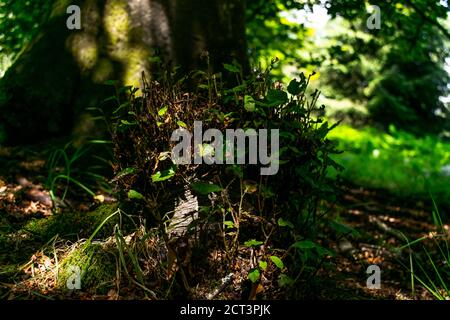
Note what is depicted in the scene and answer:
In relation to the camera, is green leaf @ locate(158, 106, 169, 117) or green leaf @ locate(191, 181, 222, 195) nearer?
green leaf @ locate(191, 181, 222, 195)

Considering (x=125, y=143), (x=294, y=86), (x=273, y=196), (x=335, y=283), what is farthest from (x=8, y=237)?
(x=335, y=283)

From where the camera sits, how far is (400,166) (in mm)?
8148

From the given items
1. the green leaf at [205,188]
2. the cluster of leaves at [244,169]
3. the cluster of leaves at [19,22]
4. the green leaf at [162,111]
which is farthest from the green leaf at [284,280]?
the cluster of leaves at [19,22]

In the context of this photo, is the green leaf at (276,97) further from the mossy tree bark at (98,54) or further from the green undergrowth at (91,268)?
the mossy tree bark at (98,54)

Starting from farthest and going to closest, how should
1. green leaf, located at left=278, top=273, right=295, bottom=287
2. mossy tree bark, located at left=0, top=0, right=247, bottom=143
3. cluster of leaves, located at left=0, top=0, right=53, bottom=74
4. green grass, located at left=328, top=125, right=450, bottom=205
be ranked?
green grass, located at left=328, top=125, right=450, bottom=205, cluster of leaves, located at left=0, top=0, right=53, bottom=74, mossy tree bark, located at left=0, top=0, right=247, bottom=143, green leaf, located at left=278, top=273, right=295, bottom=287

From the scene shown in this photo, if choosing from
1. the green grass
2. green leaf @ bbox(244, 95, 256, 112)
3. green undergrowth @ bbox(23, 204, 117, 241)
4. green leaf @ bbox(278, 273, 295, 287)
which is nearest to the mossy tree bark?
green undergrowth @ bbox(23, 204, 117, 241)

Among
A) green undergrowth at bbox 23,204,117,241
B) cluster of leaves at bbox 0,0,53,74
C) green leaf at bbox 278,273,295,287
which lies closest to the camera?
green leaf at bbox 278,273,295,287

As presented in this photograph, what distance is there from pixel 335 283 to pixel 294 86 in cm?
119

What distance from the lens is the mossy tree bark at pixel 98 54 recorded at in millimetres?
3148

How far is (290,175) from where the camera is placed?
6.60 feet

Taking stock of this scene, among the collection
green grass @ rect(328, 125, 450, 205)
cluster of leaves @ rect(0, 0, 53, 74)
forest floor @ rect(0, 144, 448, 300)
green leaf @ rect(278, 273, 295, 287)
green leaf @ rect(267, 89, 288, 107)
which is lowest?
green grass @ rect(328, 125, 450, 205)

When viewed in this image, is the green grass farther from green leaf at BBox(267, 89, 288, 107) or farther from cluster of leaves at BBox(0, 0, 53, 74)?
cluster of leaves at BBox(0, 0, 53, 74)

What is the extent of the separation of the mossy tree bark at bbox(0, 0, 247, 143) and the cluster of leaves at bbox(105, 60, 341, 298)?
3.65 ft

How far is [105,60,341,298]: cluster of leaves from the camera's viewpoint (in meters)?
1.91
